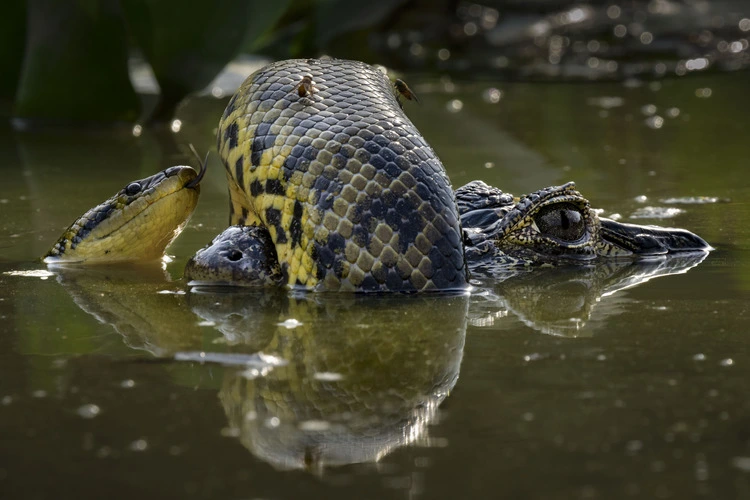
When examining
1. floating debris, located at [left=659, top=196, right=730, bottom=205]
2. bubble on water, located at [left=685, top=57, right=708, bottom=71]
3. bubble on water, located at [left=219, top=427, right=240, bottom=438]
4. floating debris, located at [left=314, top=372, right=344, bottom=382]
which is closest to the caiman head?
floating debris, located at [left=659, top=196, right=730, bottom=205]

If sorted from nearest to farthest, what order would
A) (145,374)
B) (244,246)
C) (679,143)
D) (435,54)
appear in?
(145,374) < (244,246) < (679,143) < (435,54)

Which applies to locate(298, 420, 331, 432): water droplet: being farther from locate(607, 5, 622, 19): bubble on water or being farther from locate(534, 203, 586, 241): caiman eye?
locate(607, 5, 622, 19): bubble on water

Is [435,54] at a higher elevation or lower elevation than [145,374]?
higher

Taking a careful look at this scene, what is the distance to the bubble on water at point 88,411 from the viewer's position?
311cm

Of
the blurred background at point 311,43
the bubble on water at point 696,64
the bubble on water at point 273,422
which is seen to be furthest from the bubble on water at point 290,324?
the bubble on water at point 696,64

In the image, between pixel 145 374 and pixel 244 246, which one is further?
pixel 244 246

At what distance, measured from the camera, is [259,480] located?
2709 millimetres

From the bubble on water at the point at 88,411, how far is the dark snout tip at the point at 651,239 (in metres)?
2.70

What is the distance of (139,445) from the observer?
2.90m

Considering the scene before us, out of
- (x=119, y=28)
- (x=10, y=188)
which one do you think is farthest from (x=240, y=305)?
(x=119, y=28)

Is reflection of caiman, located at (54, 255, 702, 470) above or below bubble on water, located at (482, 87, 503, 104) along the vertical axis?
below

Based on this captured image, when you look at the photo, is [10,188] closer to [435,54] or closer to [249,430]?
[249,430]

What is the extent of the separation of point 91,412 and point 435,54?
42.9ft

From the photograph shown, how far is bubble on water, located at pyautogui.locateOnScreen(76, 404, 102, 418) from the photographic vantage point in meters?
3.11
